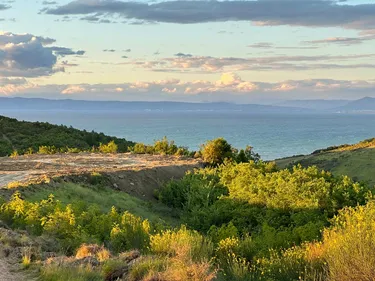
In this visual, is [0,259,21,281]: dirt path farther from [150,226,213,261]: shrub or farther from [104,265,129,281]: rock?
[150,226,213,261]: shrub

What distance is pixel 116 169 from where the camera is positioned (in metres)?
27.2

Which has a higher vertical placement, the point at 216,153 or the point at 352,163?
the point at 216,153

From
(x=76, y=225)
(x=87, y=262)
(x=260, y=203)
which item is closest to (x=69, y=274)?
(x=87, y=262)

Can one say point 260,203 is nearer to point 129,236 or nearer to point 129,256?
point 129,236

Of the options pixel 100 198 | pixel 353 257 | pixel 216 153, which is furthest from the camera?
pixel 216 153

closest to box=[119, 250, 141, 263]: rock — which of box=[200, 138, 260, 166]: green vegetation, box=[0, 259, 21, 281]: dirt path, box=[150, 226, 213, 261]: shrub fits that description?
box=[150, 226, 213, 261]: shrub

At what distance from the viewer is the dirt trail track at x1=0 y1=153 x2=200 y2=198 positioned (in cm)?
2372

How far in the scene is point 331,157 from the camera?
5650 centimetres

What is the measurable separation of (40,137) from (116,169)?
3207 centimetres

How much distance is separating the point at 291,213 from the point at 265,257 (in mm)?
8655

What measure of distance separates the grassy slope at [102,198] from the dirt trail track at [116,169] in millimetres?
1629

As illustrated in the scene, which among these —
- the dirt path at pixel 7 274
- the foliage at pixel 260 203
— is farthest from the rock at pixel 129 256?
the dirt path at pixel 7 274

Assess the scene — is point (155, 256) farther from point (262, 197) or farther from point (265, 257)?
point (262, 197)

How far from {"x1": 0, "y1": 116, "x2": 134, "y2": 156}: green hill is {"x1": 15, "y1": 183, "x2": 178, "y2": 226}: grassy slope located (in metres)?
27.1
